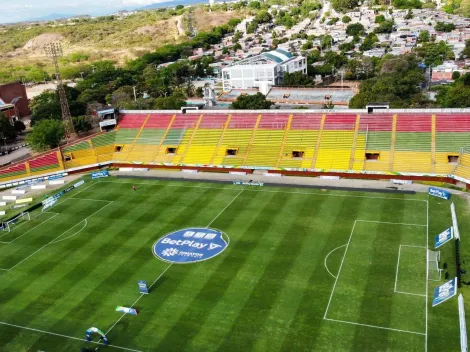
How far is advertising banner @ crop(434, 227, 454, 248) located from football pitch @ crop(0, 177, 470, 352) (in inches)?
24.0

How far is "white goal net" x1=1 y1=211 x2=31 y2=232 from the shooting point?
46.9 meters

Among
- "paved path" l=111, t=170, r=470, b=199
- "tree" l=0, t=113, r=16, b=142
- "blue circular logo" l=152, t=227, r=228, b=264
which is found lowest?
"paved path" l=111, t=170, r=470, b=199

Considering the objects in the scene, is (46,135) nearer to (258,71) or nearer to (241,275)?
(241,275)

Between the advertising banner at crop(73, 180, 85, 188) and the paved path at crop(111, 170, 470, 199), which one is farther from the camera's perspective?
the advertising banner at crop(73, 180, 85, 188)

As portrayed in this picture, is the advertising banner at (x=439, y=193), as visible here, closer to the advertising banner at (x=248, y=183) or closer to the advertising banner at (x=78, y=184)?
the advertising banner at (x=248, y=183)

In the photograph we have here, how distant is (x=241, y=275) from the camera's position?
3453 centimetres

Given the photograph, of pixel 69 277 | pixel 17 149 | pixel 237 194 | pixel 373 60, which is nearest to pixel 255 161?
pixel 237 194

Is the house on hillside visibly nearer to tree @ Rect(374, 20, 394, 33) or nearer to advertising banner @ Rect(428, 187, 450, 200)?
advertising banner @ Rect(428, 187, 450, 200)

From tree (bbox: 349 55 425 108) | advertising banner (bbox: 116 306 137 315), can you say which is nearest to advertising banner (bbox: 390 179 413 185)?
tree (bbox: 349 55 425 108)

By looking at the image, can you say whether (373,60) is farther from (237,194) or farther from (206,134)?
(237,194)

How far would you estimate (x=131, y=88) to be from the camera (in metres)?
108

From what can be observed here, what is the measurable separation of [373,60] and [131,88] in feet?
225

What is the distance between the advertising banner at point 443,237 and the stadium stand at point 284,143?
15.0 metres

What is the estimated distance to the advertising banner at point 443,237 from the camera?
35856 millimetres
